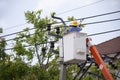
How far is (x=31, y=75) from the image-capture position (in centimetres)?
1981

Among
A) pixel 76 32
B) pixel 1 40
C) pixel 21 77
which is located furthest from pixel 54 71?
pixel 76 32

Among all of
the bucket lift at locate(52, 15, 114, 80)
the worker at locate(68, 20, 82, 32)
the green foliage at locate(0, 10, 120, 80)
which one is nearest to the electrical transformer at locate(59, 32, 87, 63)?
the bucket lift at locate(52, 15, 114, 80)

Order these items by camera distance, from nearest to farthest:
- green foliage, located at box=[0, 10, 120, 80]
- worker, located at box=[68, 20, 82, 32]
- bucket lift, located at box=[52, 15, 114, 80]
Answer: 1. bucket lift, located at box=[52, 15, 114, 80]
2. worker, located at box=[68, 20, 82, 32]
3. green foliage, located at box=[0, 10, 120, 80]

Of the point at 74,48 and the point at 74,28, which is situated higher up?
the point at 74,28

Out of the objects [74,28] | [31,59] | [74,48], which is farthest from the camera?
[31,59]

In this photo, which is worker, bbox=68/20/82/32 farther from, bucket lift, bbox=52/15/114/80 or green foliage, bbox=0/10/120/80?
green foliage, bbox=0/10/120/80

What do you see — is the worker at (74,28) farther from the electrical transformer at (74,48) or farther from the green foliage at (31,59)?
the green foliage at (31,59)

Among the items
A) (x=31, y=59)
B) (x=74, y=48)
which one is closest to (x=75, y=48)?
(x=74, y=48)

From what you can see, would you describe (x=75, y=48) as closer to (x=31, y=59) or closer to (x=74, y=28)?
(x=74, y=28)

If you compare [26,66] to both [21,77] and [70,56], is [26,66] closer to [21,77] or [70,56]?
[21,77]

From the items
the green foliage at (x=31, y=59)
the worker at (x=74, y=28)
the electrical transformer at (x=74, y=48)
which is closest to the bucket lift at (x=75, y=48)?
the electrical transformer at (x=74, y=48)

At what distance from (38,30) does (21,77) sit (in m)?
3.95

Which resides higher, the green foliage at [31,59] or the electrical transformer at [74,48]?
the electrical transformer at [74,48]

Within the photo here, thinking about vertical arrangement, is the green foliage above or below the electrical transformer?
below
